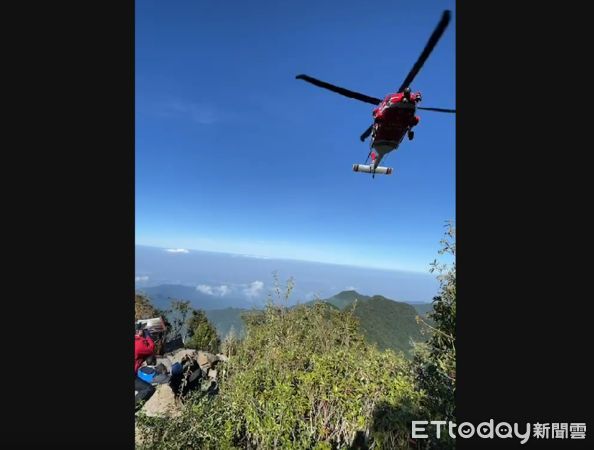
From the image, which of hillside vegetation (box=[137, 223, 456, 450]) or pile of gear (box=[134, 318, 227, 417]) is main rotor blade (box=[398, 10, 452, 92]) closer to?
hillside vegetation (box=[137, 223, 456, 450])

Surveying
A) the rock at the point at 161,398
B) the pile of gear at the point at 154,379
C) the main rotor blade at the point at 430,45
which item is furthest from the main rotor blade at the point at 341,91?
the rock at the point at 161,398

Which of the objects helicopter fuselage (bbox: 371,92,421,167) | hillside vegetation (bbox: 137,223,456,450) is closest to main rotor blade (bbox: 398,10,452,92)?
helicopter fuselage (bbox: 371,92,421,167)

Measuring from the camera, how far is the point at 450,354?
4.20m

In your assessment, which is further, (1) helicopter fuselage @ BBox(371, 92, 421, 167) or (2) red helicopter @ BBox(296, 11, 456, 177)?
(1) helicopter fuselage @ BBox(371, 92, 421, 167)

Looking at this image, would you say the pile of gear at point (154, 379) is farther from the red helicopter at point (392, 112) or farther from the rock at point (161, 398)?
the red helicopter at point (392, 112)

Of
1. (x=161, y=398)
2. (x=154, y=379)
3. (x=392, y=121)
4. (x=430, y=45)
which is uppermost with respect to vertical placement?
(x=430, y=45)

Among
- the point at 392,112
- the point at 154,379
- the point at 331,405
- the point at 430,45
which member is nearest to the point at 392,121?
the point at 392,112

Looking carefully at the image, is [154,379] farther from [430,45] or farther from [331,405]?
[430,45]

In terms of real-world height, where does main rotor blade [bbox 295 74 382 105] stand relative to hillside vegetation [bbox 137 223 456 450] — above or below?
above

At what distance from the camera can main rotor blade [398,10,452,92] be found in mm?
5166

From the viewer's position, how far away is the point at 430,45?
5684 millimetres
